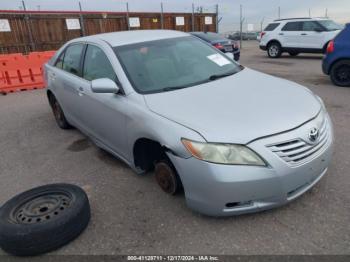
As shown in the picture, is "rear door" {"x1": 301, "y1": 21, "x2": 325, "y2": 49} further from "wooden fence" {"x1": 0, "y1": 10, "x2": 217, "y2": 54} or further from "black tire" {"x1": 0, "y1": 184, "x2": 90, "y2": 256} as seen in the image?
"black tire" {"x1": 0, "y1": 184, "x2": 90, "y2": 256}

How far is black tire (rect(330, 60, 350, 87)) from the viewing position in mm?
7369

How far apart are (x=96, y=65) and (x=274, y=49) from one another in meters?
12.2

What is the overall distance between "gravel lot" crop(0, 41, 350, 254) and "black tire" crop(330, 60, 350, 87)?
3403mm

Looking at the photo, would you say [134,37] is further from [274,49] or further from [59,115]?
[274,49]

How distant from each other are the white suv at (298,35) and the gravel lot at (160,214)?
9.36m

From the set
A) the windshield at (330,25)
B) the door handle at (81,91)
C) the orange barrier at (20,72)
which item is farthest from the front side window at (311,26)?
the door handle at (81,91)

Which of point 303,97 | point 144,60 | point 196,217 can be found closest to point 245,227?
point 196,217

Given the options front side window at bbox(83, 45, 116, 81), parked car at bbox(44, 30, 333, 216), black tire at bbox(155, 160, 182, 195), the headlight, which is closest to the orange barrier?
parked car at bbox(44, 30, 333, 216)

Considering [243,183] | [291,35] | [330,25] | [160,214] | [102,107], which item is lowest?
[160,214]

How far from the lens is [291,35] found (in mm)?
13367

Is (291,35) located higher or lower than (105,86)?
lower

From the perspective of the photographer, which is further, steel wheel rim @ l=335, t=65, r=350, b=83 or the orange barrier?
the orange barrier

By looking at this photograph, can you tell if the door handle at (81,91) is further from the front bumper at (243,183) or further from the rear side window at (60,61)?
the front bumper at (243,183)

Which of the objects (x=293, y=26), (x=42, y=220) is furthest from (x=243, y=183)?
(x=293, y=26)
